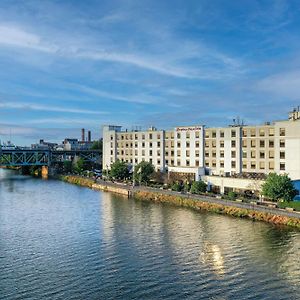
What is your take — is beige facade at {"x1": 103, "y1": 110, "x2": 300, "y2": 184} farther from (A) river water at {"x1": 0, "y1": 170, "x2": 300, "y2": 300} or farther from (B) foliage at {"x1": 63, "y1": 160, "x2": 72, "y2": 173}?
(B) foliage at {"x1": 63, "y1": 160, "x2": 72, "y2": 173}

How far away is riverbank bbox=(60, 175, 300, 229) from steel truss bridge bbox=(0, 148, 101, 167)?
4875cm

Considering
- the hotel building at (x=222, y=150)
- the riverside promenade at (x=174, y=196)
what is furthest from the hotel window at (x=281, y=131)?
the riverside promenade at (x=174, y=196)

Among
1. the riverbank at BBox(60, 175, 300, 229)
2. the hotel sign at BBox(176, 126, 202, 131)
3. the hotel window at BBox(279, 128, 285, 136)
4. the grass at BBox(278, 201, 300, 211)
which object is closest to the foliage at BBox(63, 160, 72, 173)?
the riverbank at BBox(60, 175, 300, 229)

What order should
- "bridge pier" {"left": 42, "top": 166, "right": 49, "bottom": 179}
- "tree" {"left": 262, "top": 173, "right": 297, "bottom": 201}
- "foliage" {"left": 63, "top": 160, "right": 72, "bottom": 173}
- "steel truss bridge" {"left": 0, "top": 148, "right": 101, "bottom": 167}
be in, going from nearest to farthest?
1. "tree" {"left": 262, "top": 173, "right": 297, "bottom": 201}
2. "foliage" {"left": 63, "top": 160, "right": 72, "bottom": 173}
3. "steel truss bridge" {"left": 0, "top": 148, "right": 101, "bottom": 167}
4. "bridge pier" {"left": 42, "top": 166, "right": 49, "bottom": 179}

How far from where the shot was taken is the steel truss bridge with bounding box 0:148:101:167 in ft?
390

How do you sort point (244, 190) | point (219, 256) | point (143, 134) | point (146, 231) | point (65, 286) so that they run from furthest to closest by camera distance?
point (143, 134) → point (244, 190) → point (146, 231) → point (219, 256) → point (65, 286)

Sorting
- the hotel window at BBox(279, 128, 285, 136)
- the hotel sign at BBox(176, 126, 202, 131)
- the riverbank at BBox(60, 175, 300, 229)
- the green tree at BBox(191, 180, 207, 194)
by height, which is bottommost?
the riverbank at BBox(60, 175, 300, 229)

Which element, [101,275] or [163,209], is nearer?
[101,275]

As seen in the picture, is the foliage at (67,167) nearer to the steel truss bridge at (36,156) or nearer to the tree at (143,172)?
the steel truss bridge at (36,156)

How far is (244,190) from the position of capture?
61406 millimetres

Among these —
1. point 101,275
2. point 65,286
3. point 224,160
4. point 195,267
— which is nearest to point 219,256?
point 195,267

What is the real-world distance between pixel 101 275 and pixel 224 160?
154 ft

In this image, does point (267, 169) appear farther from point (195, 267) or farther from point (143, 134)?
point (195, 267)

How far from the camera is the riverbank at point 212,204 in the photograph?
146 ft
